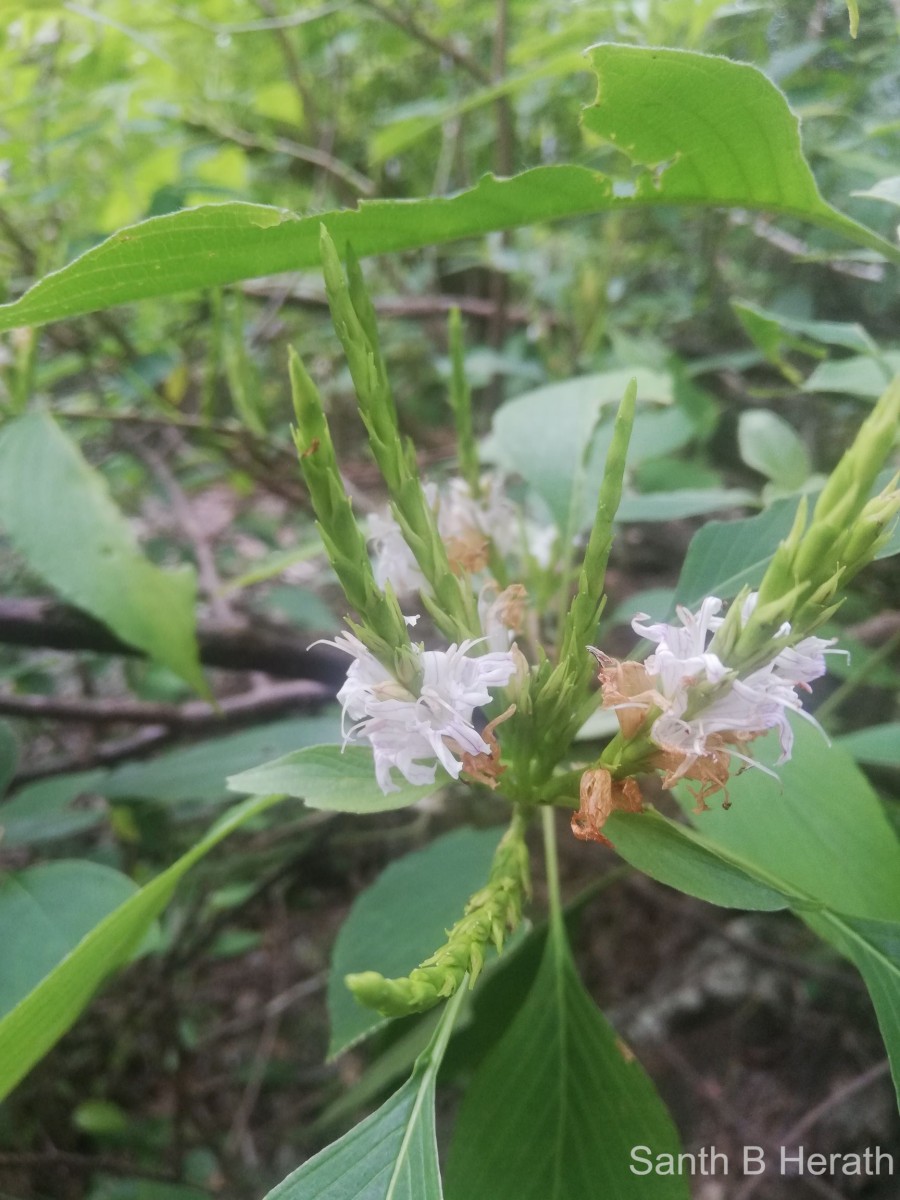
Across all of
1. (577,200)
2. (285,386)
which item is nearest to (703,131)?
(577,200)

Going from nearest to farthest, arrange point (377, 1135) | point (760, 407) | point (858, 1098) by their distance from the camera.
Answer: point (377, 1135) < point (858, 1098) < point (760, 407)

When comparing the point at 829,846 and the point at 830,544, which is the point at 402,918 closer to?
the point at 829,846

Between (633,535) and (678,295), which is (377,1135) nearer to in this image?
(633,535)

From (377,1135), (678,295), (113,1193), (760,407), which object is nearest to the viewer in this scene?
(377,1135)

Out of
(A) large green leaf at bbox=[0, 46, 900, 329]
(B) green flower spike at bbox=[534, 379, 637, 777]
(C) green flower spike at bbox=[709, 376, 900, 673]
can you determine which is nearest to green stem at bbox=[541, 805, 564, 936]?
(B) green flower spike at bbox=[534, 379, 637, 777]

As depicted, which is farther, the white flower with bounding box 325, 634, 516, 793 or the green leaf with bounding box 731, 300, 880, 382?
the green leaf with bounding box 731, 300, 880, 382

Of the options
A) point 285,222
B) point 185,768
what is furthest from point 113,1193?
point 285,222

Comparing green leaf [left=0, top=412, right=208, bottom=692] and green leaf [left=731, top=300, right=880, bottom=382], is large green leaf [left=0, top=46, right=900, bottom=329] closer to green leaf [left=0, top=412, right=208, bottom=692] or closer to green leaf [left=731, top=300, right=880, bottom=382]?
green leaf [left=731, top=300, right=880, bottom=382]
